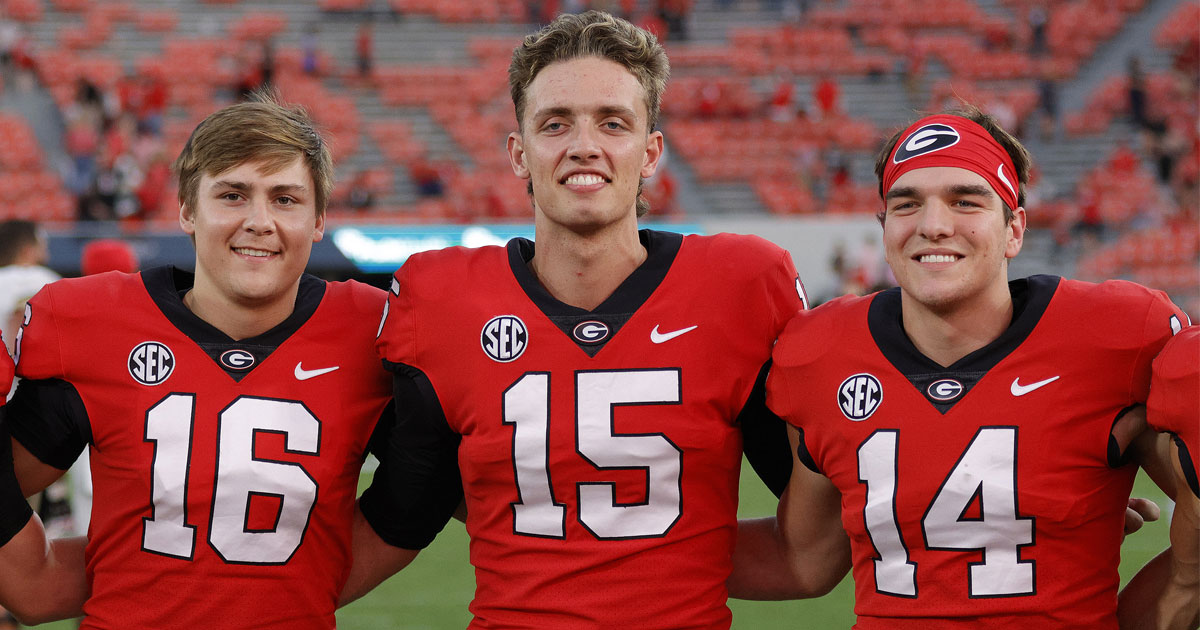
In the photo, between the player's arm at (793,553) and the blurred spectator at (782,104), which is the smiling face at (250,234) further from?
the blurred spectator at (782,104)

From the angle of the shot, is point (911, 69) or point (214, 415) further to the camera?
point (911, 69)

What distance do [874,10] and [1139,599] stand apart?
17408 mm

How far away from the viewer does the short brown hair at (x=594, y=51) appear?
2.62 meters

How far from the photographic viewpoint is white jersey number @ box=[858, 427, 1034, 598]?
233cm

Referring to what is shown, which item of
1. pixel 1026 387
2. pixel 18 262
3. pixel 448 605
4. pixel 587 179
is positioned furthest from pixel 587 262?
pixel 18 262

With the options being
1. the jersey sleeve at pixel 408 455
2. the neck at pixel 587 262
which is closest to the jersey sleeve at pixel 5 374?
the jersey sleeve at pixel 408 455

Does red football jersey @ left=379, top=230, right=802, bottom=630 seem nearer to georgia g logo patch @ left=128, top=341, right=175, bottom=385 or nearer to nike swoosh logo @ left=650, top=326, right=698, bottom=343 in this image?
nike swoosh logo @ left=650, top=326, right=698, bottom=343

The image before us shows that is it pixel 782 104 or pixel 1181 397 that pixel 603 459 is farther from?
pixel 782 104

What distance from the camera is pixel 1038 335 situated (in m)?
2.44

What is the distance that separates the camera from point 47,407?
2600mm

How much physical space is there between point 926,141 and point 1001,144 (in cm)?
19

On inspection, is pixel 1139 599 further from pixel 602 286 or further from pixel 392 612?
pixel 392 612

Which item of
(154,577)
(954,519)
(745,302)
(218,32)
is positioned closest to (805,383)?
(745,302)

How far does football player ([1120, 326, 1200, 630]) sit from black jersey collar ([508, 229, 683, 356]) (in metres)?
1.03
